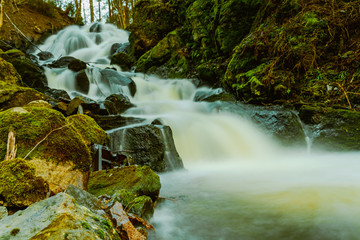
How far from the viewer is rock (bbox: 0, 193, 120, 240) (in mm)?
1101

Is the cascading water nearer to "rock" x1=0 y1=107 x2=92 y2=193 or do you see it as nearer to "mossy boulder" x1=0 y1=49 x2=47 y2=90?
"rock" x1=0 y1=107 x2=92 y2=193

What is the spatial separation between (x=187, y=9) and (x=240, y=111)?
799cm

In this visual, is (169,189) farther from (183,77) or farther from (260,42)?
(183,77)

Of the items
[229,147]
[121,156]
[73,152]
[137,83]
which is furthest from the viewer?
[137,83]

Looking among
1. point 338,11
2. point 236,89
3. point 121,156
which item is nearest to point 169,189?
point 121,156

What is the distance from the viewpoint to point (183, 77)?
11.5 metres

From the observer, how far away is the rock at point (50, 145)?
2260mm

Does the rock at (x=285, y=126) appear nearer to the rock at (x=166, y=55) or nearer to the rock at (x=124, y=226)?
the rock at (x=124, y=226)

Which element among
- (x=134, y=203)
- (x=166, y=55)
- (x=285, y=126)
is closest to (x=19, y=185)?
(x=134, y=203)

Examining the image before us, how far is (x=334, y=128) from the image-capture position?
5352 millimetres

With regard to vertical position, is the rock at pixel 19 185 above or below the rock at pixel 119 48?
below

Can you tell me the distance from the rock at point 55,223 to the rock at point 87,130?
2653 mm

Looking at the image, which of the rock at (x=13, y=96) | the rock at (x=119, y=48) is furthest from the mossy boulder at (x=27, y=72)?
the rock at (x=119, y=48)

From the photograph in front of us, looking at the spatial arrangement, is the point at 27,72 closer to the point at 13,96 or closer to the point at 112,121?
the point at 13,96
